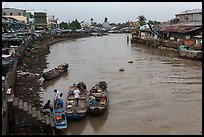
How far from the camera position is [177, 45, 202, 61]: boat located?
3470cm

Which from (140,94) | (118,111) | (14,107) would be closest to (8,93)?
(14,107)

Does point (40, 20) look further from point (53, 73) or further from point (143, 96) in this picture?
point (143, 96)

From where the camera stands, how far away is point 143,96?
2003cm

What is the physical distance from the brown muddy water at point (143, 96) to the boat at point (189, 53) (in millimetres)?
1044

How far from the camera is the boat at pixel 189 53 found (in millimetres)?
34703

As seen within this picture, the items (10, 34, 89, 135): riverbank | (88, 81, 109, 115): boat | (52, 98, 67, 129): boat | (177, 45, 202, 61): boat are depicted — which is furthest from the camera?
(177, 45, 202, 61): boat

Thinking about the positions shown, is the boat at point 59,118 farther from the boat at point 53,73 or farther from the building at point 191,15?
the building at point 191,15

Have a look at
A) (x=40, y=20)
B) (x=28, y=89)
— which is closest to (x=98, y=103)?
(x=28, y=89)

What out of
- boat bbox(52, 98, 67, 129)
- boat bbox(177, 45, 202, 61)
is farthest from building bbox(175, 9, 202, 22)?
boat bbox(52, 98, 67, 129)

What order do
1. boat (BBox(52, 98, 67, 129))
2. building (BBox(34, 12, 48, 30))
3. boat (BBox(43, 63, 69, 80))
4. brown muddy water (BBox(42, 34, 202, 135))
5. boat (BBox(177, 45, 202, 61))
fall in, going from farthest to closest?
building (BBox(34, 12, 48, 30)), boat (BBox(177, 45, 202, 61)), boat (BBox(43, 63, 69, 80)), brown muddy water (BBox(42, 34, 202, 135)), boat (BBox(52, 98, 67, 129))

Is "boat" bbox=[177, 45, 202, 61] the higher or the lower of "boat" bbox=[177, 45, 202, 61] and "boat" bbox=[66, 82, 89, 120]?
the higher

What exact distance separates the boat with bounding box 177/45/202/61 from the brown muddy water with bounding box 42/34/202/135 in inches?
41.1

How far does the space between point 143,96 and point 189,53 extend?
713 inches

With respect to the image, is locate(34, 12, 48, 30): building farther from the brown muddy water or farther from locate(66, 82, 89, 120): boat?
locate(66, 82, 89, 120): boat
